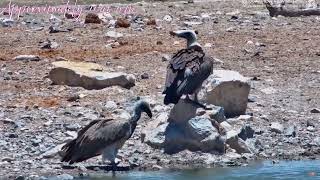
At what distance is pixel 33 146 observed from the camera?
14.5 m

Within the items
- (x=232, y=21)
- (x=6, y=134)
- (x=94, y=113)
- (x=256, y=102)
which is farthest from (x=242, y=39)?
(x=6, y=134)

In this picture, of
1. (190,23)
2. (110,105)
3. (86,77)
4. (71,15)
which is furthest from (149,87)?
(71,15)

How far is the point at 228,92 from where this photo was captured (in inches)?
623

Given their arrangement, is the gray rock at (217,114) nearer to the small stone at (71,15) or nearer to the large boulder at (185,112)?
the large boulder at (185,112)

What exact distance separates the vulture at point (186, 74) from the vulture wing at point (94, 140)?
0.96 m

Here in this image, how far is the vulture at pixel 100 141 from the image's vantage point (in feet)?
44.0

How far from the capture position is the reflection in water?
526 inches

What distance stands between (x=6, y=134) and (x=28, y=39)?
8.08 m

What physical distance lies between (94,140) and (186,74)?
1.86 metres

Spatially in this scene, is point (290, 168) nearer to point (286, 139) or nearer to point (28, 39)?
point (286, 139)

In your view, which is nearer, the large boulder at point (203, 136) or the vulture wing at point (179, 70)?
the large boulder at point (203, 136)

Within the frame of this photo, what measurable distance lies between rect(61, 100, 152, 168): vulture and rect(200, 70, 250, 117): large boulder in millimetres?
2145

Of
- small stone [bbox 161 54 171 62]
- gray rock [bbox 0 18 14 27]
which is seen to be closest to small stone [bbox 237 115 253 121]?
small stone [bbox 161 54 171 62]

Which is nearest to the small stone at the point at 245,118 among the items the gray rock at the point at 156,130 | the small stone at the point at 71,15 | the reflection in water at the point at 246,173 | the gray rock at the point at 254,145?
the gray rock at the point at 254,145
